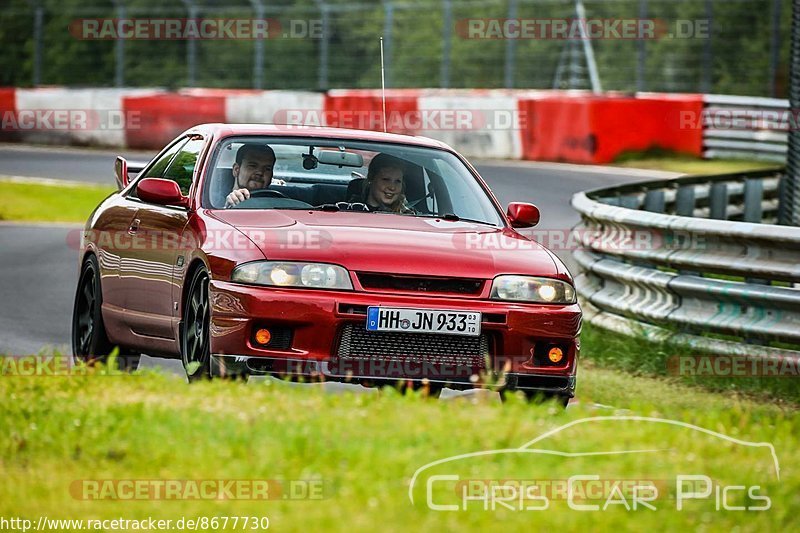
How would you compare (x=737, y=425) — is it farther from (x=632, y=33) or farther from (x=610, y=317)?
(x=632, y=33)

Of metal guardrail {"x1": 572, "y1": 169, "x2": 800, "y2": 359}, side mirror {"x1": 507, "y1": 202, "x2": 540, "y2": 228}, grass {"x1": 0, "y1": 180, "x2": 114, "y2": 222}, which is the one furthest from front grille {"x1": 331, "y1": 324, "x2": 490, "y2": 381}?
grass {"x1": 0, "y1": 180, "x2": 114, "y2": 222}

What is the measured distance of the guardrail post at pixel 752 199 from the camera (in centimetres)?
1702

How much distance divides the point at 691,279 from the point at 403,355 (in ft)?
11.3

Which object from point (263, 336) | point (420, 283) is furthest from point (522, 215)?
point (263, 336)

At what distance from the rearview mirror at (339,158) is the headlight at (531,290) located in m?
1.57

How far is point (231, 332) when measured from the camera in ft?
24.6

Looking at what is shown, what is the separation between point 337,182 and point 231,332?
196 cm

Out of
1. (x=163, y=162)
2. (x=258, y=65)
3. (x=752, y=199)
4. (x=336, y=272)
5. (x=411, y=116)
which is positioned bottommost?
(x=752, y=199)

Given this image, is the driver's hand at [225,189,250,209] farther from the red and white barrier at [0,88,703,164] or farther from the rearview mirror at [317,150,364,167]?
the red and white barrier at [0,88,703,164]

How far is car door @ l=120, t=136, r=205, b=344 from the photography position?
28.0 feet

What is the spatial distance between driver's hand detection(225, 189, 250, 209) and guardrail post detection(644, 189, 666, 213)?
668cm

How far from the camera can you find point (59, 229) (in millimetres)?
18656

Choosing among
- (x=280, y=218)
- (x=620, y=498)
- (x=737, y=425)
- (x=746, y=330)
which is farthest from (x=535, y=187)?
(x=620, y=498)

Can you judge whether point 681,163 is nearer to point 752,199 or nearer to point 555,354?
point 752,199
